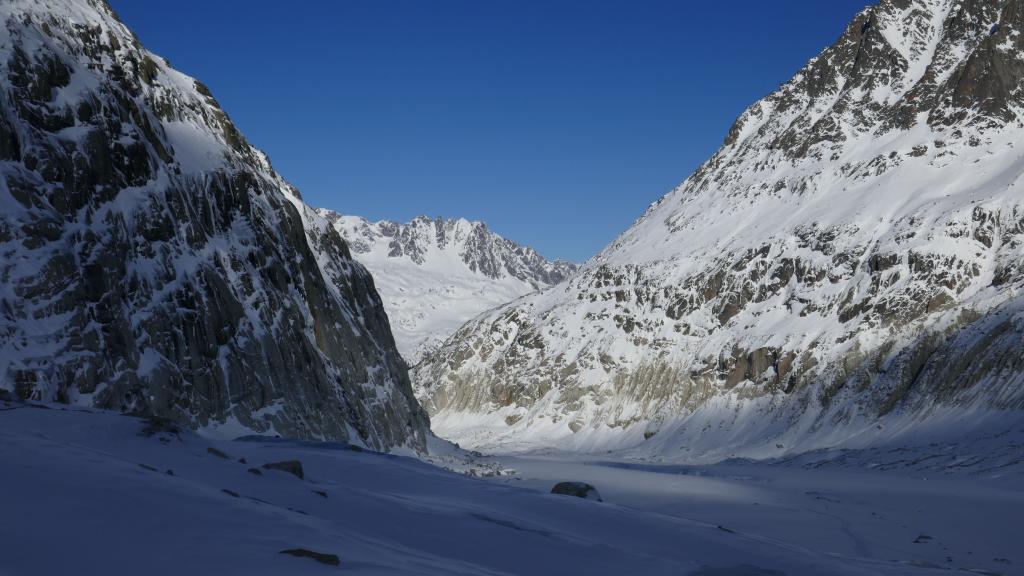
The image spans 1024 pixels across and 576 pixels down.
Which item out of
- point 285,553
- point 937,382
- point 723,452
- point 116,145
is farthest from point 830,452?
point 285,553

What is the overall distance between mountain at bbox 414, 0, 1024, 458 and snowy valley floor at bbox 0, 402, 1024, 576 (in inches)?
3093

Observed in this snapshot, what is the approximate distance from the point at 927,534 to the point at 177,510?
31.9 metres

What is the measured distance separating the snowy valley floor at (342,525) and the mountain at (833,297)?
78565 millimetres

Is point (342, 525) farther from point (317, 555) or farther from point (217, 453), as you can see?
point (217, 453)

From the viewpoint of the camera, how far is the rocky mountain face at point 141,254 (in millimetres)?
48375

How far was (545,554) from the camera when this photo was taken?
17844 mm

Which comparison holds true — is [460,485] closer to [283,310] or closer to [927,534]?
[927,534]

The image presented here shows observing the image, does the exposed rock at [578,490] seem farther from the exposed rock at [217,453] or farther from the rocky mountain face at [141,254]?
the rocky mountain face at [141,254]

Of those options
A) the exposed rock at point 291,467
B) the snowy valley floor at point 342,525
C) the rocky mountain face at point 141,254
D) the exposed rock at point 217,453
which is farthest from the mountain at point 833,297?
the exposed rock at point 217,453

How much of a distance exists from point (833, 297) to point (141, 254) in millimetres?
117507

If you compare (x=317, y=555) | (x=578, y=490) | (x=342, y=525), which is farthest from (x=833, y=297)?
(x=317, y=555)

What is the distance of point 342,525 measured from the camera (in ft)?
58.2

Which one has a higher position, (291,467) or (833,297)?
(833,297)

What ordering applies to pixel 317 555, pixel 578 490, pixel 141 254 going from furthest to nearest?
pixel 141 254
pixel 578 490
pixel 317 555
